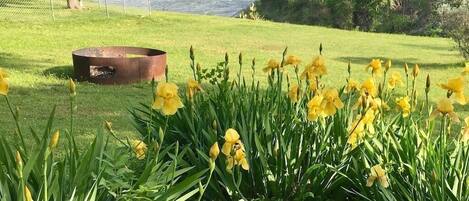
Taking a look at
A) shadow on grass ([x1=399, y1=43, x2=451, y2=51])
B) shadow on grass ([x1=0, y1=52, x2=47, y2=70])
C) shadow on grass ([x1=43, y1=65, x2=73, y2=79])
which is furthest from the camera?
shadow on grass ([x1=399, y1=43, x2=451, y2=51])

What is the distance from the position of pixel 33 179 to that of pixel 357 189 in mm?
1491

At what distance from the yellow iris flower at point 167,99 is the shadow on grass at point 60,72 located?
19.2 feet

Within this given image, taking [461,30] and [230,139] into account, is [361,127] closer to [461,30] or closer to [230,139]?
[230,139]

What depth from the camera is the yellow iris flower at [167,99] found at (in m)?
2.34

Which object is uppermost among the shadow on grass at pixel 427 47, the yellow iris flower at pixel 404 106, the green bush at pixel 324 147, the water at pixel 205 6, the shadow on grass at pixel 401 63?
the yellow iris flower at pixel 404 106

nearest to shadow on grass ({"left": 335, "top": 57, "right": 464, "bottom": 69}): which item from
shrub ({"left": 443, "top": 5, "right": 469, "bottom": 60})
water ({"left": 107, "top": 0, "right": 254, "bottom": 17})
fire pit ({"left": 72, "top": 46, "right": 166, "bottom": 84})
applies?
shrub ({"left": 443, "top": 5, "right": 469, "bottom": 60})

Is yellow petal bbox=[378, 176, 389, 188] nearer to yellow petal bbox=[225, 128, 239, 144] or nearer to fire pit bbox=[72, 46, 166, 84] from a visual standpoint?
yellow petal bbox=[225, 128, 239, 144]

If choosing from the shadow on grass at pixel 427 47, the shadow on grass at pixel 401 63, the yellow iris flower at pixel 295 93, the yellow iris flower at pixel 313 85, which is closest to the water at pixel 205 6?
the shadow on grass at pixel 427 47

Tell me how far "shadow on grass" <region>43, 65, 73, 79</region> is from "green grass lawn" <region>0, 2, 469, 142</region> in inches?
0.7

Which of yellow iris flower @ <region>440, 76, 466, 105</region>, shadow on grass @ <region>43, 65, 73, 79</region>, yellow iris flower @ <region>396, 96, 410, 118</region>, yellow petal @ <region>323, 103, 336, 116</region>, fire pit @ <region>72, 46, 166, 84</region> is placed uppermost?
yellow iris flower @ <region>440, 76, 466, 105</region>

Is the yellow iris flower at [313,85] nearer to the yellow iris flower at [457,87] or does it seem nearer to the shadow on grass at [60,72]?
the yellow iris flower at [457,87]

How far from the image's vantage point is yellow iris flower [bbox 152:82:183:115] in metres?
2.34

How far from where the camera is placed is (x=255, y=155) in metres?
2.91

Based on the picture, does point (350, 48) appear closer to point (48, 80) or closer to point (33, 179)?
point (48, 80)
